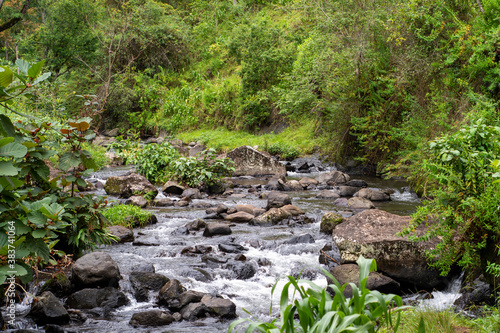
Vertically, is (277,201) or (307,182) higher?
(277,201)

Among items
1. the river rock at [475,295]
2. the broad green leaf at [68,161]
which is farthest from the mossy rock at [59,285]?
the river rock at [475,295]

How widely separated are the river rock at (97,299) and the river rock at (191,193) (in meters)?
7.14

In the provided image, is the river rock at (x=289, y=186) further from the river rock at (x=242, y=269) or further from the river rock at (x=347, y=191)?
the river rock at (x=242, y=269)

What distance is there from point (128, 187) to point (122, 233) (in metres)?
4.38

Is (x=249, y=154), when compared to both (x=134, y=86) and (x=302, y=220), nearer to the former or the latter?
(x=302, y=220)

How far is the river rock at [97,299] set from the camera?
5.02 metres

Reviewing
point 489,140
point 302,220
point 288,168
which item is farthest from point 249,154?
point 489,140

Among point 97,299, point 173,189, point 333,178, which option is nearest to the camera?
point 97,299

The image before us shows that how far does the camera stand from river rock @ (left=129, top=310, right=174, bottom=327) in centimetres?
468

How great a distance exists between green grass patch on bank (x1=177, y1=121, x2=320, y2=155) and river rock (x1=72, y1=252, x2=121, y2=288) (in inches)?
538

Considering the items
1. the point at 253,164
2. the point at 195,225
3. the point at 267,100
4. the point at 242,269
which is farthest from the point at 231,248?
the point at 267,100

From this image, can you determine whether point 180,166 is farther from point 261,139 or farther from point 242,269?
point 261,139

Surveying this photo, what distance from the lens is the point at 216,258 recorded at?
673 cm

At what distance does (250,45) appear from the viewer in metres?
22.3
